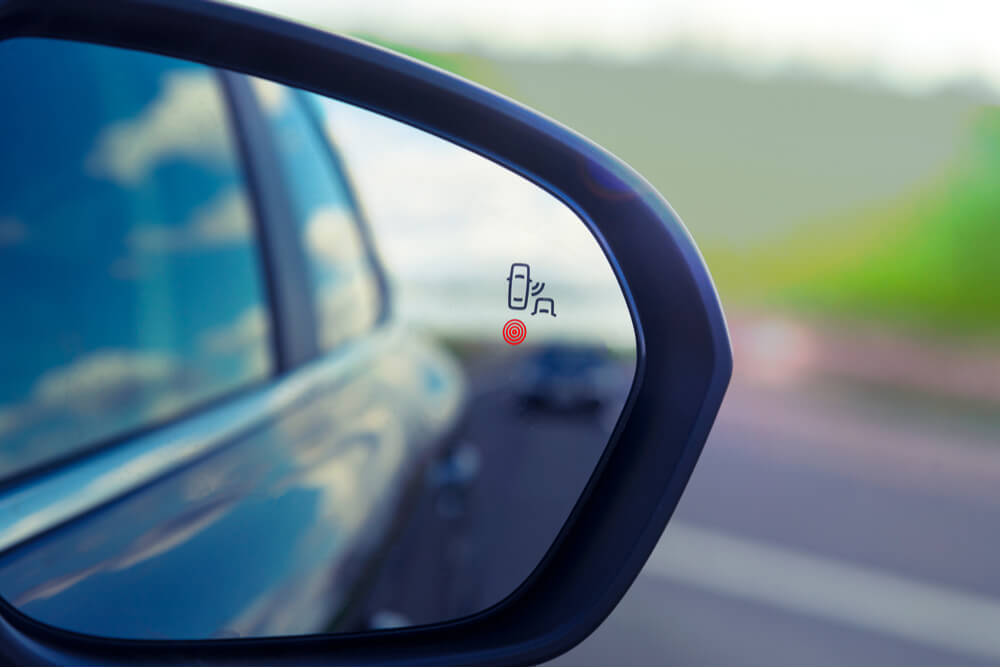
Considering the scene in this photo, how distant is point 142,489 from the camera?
4.95ft

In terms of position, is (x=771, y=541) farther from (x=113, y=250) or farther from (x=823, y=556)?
(x=113, y=250)

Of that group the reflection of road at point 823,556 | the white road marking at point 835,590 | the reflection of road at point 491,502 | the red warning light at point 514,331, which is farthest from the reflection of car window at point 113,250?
the white road marking at point 835,590

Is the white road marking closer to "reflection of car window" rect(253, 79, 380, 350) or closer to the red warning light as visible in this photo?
"reflection of car window" rect(253, 79, 380, 350)

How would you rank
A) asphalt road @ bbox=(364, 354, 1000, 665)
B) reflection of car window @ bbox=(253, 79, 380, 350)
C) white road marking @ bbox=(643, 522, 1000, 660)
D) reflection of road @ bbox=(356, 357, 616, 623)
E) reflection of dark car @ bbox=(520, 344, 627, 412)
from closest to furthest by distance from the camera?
reflection of road @ bbox=(356, 357, 616, 623), reflection of dark car @ bbox=(520, 344, 627, 412), asphalt road @ bbox=(364, 354, 1000, 665), reflection of car window @ bbox=(253, 79, 380, 350), white road marking @ bbox=(643, 522, 1000, 660)

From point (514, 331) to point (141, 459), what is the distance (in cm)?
66

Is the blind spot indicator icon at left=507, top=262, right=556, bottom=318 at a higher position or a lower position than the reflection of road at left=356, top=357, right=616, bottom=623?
higher

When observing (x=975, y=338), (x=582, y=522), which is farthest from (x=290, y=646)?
(x=975, y=338)

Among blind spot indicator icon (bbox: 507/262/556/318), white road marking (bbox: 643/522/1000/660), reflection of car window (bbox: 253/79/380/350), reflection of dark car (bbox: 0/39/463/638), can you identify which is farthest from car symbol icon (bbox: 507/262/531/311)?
white road marking (bbox: 643/522/1000/660)

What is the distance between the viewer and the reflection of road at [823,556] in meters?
5.76

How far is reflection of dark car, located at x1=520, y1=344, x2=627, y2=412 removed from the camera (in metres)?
1.67

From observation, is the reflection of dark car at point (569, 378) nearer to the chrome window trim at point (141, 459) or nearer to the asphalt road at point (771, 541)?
the asphalt road at point (771, 541)

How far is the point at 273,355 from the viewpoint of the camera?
2.13 meters

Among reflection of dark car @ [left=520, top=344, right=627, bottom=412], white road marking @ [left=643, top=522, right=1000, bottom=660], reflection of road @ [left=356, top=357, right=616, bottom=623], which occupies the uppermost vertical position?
reflection of dark car @ [left=520, top=344, right=627, bottom=412]

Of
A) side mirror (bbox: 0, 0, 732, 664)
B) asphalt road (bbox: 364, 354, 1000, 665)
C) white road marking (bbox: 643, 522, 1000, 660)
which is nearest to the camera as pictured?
side mirror (bbox: 0, 0, 732, 664)
